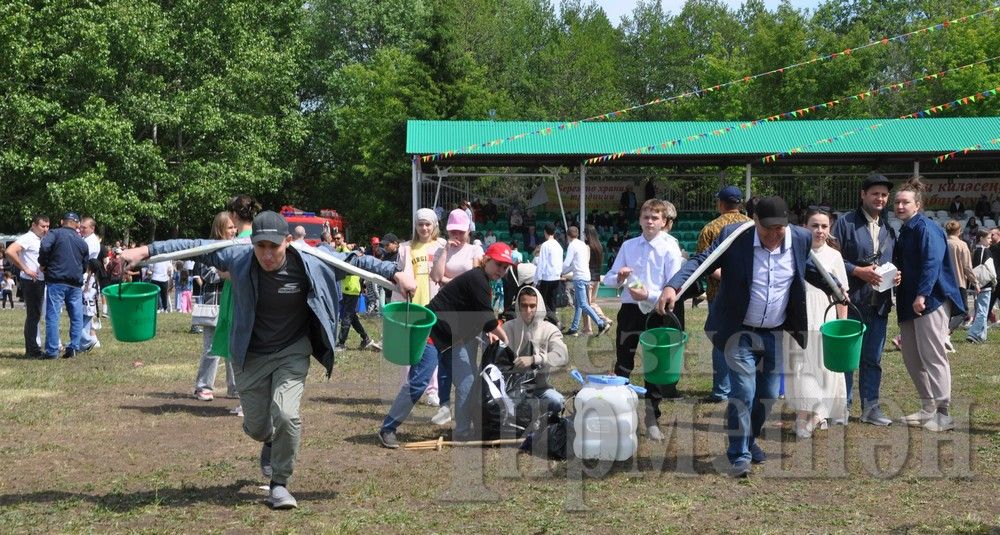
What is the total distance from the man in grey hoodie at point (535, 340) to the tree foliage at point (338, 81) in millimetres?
31437

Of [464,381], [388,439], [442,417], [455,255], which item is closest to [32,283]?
[455,255]

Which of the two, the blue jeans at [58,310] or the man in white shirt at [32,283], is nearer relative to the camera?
the blue jeans at [58,310]

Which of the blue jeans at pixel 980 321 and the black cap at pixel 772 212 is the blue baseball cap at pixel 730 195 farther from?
the blue jeans at pixel 980 321

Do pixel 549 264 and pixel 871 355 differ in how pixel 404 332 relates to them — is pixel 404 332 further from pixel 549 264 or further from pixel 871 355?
pixel 549 264

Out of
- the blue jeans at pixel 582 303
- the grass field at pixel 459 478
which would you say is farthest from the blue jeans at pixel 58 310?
the blue jeans at pixel 582 303

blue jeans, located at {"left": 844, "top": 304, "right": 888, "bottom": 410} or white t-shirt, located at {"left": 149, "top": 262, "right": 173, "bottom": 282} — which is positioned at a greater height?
white t-shirt, located at {"left": 149, "top": 262, "right": 173, "bottom": 282}

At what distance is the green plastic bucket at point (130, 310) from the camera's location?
6.50 m

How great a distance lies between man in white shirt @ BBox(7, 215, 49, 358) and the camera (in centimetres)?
1272

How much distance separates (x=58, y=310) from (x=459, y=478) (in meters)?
7.71

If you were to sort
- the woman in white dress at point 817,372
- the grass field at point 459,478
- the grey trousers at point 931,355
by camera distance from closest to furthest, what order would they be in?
the grass field at point 459,478 → the woman in white dress at point 817,372 → the grey trousers at point 931,355

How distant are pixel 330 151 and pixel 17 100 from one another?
17.6 meters

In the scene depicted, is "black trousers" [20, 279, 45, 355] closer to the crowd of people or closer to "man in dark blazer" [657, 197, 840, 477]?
the crowd of people

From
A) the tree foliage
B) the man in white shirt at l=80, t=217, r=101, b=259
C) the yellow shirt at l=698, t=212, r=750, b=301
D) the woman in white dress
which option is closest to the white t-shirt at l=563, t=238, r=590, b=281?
the man in white shirt at l=80, t=217, r=101, b=259

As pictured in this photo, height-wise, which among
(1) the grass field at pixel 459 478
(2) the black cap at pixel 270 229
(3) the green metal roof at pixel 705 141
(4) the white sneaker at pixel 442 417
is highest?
(3) the green metal roof at pixel 705 141
